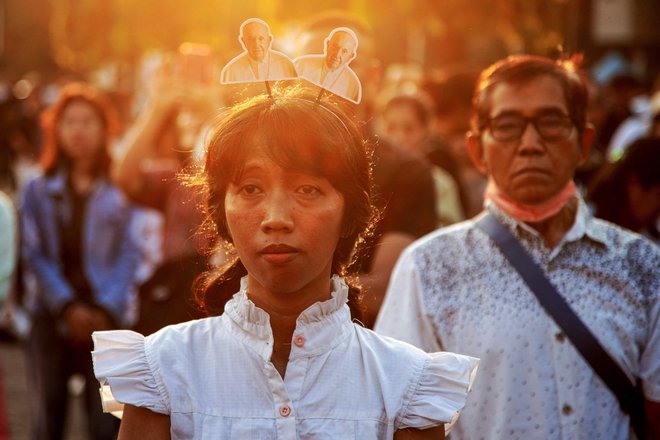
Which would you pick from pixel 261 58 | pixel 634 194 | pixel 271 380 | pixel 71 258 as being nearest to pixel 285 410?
pixel 271 380

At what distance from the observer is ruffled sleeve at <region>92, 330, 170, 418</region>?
301cm

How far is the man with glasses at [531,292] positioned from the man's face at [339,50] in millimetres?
1206

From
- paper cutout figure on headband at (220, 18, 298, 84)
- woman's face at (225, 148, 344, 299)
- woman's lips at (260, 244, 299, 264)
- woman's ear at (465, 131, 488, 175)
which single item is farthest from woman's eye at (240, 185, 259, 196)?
woman's ear at (465, 131, 488, 175)

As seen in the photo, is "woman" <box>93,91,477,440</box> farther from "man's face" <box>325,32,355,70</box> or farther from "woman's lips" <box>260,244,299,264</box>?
"man's face" <box>325,32,355,70</box>

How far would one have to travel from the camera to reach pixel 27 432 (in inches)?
367

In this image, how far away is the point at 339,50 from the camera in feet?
11.0

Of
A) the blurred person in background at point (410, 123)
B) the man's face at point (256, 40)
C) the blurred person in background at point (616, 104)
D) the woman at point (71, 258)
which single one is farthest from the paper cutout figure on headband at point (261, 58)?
the blurred person in background at point (616, 104)

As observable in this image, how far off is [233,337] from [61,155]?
5184mm

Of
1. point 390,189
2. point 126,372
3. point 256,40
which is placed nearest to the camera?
point 126,372

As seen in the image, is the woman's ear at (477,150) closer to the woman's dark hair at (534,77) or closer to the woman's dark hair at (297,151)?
the woman's dark hair at (534,77)

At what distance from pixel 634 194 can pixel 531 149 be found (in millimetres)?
2117

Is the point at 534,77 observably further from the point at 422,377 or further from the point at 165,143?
the point at 165,143

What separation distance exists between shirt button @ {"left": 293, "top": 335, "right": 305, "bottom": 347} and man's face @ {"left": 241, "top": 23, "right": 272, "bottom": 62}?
667mm

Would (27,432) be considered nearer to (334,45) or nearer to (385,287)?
(385,287)
